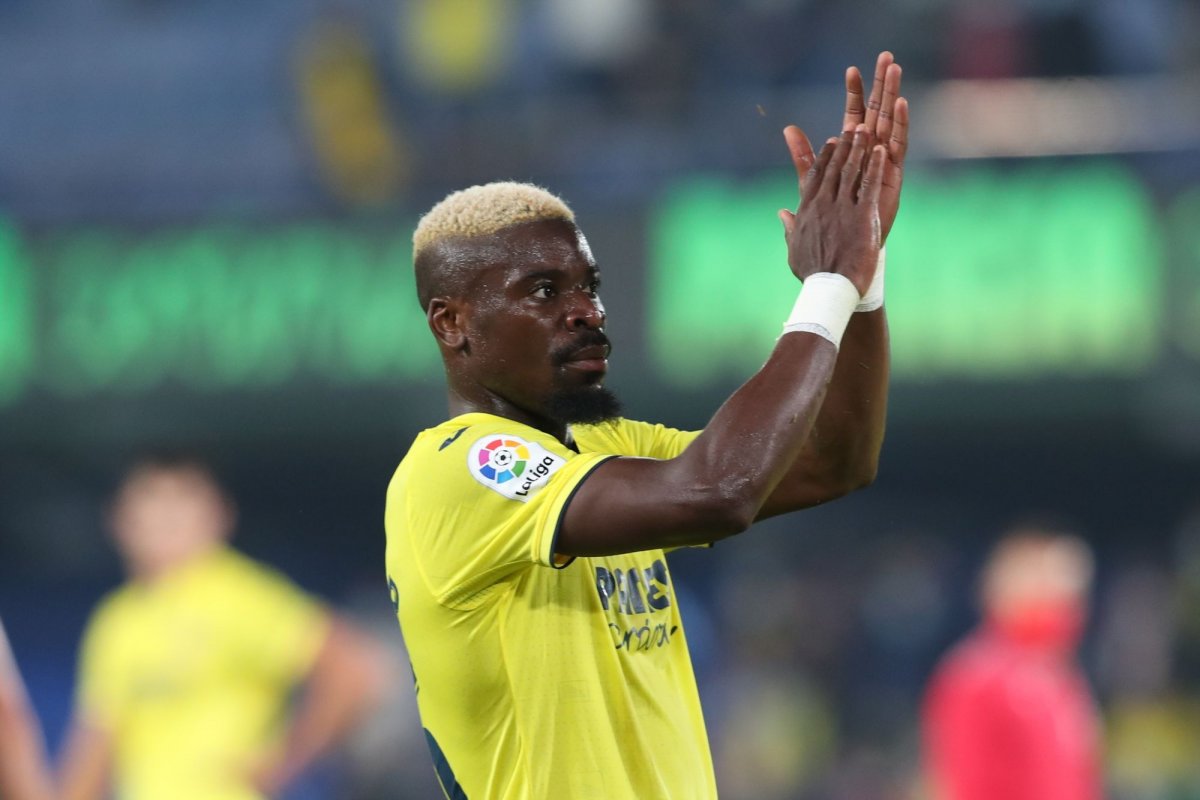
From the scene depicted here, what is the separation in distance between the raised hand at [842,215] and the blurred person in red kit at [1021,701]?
5.30 metres

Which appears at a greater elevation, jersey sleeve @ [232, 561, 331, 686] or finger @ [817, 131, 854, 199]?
finger @ [817, 131, 854, 199]

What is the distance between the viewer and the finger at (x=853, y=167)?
292 cm

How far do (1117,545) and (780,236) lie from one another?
434 centimetres

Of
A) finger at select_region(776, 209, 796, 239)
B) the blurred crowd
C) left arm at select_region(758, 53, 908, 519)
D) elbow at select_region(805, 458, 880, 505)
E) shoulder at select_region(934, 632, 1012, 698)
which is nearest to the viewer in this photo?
finger at select_region(776, 209, 796, 239)

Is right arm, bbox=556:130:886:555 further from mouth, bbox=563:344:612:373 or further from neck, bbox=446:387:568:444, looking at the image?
neck, bbox=446:387:568:444

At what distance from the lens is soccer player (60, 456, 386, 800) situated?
750 centimetres

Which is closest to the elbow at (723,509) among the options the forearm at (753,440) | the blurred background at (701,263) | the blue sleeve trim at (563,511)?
the forearm at (753,440)

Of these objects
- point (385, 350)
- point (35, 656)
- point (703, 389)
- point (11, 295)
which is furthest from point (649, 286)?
point (35, 656)

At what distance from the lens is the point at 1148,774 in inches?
447

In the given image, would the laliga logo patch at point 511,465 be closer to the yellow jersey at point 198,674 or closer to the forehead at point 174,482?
the yellow jersey at point 198,674

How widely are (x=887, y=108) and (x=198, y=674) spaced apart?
17.6ft

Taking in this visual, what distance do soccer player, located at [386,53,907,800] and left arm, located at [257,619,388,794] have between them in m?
4.71

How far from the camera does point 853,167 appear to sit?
2.95m

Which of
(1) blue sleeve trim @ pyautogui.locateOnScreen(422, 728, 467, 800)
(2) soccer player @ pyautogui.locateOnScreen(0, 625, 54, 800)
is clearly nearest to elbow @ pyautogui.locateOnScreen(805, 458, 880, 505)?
(1) blue sleeve trim @ pyautogui.locateOnScreen(422, 728, 467, 800)
